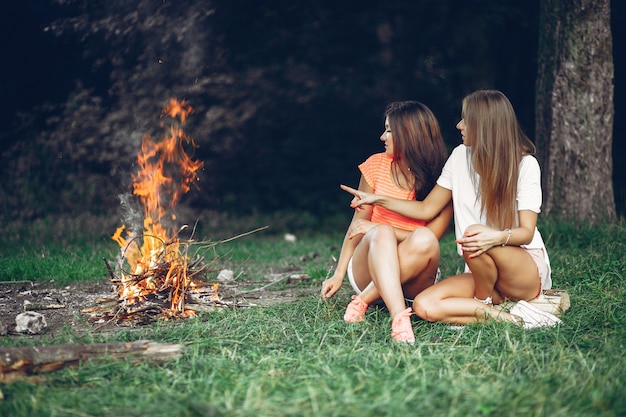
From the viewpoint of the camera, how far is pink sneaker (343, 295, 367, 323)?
163 inches

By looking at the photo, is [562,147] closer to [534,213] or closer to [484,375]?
[534,213]

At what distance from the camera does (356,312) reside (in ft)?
13.7

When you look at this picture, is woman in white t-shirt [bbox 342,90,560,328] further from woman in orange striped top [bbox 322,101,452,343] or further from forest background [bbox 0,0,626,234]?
forest background [bbox 0,0,626,234]

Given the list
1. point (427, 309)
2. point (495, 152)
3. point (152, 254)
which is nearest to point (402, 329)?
point (427, 309)

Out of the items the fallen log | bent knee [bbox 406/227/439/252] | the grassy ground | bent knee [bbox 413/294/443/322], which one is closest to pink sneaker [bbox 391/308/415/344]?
the grassy ground

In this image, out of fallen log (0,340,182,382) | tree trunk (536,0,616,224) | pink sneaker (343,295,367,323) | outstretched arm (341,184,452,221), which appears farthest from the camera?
tree trunk (536,0,616,224)

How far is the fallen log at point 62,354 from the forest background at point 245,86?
5257 mm

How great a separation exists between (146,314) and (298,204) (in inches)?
246

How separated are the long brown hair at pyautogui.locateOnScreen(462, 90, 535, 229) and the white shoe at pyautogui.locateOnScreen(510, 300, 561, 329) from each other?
0.46 m

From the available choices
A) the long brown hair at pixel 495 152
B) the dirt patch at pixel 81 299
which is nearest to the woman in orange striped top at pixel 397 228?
the long brown hair at pixel 495 152

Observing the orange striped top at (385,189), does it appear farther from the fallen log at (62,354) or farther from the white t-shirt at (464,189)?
the fallen log at (62,354)

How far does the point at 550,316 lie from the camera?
3.98 meters

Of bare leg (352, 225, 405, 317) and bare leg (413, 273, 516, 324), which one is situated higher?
bare leg (352, 225, 405, 317)

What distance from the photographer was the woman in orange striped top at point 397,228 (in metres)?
4.05
